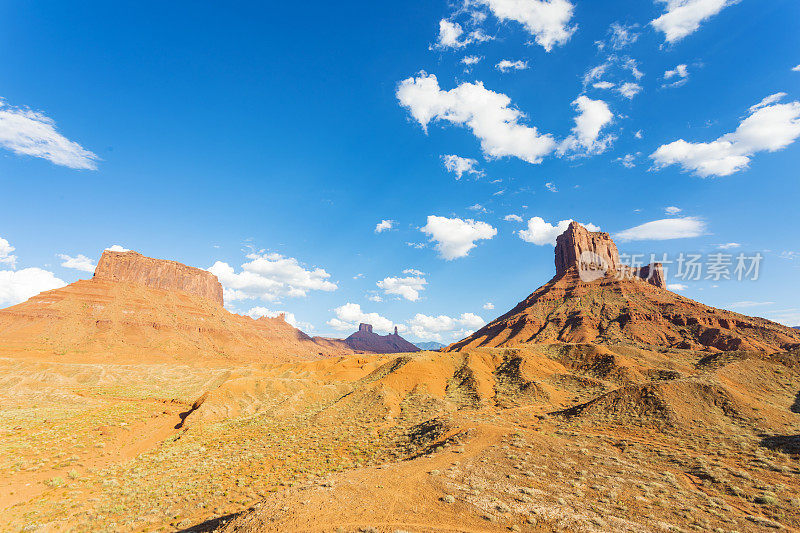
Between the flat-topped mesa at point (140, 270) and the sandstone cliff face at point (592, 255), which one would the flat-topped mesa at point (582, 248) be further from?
the flat-topped mesa at point (140, 270)

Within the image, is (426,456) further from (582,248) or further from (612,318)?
(582,248)

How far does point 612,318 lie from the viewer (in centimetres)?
11469

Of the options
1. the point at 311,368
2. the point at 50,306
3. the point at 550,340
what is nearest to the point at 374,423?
the point at 311,368

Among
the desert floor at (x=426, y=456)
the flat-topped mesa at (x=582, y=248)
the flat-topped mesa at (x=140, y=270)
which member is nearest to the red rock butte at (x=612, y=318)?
the flat-topped mesa at (x=582, y=248)

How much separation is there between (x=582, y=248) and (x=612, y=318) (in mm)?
59204

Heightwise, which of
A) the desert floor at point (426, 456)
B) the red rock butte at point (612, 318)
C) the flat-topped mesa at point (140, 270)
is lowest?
the desert floor at point (426, 456)

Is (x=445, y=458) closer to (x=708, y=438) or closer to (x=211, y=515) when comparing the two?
(x=211, y=515)

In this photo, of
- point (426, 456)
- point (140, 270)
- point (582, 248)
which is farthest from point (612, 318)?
point (140, 270)

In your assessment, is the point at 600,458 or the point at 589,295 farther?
the point at 589,295

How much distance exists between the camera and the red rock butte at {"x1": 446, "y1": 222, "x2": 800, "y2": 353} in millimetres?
97125

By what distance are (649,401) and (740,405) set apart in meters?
7.94

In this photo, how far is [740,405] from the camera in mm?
29906

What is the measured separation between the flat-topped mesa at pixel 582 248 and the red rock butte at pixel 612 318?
52 centimetres

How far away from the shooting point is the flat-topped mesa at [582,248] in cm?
16212
